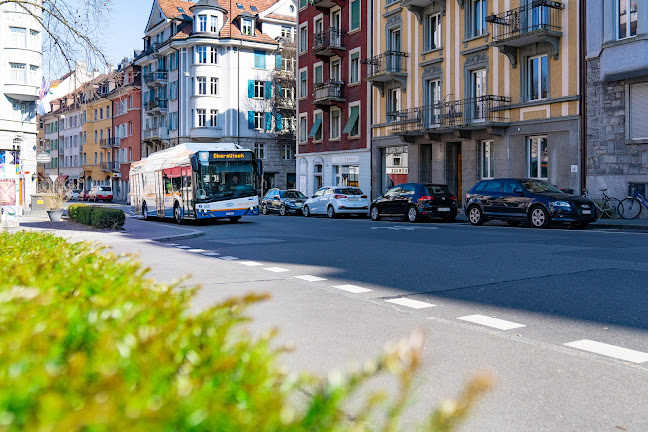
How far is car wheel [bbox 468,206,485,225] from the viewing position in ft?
77.6

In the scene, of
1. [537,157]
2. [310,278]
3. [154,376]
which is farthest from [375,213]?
[154,376]

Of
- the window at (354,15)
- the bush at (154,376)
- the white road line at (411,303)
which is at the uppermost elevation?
the window at (354,15)

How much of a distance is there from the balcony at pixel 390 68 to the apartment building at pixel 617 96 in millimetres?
12244

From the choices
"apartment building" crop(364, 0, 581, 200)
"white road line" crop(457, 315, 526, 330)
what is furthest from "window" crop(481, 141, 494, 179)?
"white road line" crop(457, 315, 526, 330)

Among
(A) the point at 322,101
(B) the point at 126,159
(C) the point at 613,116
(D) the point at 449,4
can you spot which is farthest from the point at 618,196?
(B) the point at 126,159

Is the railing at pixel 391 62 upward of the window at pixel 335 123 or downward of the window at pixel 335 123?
upward

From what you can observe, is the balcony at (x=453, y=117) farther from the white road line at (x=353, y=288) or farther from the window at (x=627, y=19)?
the white road line at (x=353, y=288)

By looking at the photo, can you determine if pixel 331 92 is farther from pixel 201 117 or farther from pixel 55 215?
pixel 201 117

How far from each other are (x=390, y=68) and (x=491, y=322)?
31.3m

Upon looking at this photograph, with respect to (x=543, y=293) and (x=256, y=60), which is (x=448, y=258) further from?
(x=256, y=60)

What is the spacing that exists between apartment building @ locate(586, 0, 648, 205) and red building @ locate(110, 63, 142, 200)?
5340 centimetres

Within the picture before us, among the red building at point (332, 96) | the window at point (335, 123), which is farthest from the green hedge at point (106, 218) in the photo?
the window at point (335, 123)

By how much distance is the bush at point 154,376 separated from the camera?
1.30 metres

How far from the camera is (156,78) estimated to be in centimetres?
6519
